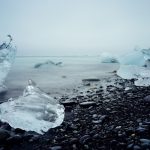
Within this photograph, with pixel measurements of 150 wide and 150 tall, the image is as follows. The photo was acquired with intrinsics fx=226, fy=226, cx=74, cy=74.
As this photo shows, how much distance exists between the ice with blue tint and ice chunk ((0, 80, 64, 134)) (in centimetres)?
457

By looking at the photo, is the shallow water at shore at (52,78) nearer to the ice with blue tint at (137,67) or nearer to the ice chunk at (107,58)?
the ice with blue tint at (137,67)

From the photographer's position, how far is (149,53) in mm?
17312

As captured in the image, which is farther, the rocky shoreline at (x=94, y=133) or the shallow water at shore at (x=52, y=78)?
the shallow water at shore at (x=52, y=78)

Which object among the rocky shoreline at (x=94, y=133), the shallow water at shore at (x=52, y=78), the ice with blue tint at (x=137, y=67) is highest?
the ice with blue tint at (x=137, y=67)

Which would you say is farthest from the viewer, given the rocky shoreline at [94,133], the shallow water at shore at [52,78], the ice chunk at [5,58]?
the shallow water at shore at [52,78]

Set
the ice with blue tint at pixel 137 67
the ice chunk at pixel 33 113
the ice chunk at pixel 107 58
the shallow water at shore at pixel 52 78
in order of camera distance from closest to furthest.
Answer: the ice chunk at pixel 33 113 < the shallow water at shore at pixel 52 78 < the ice with blue tint at pixel 137 67 < the ice chunk at pixel 107 58

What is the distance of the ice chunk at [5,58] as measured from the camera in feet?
27.9

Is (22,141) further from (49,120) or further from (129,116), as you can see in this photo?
(129,116)

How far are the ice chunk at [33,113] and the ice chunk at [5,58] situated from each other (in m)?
3.69

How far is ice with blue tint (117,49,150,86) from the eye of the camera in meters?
8.98

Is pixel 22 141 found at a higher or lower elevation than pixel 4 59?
lower

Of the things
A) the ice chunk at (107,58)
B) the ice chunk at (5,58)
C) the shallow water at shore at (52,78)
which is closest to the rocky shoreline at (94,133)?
the shallow water at shore at (52,78)

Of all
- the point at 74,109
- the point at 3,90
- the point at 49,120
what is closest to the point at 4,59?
the point at 3,90

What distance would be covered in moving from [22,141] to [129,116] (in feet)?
6.89
